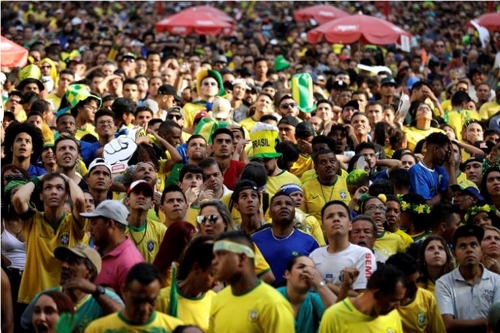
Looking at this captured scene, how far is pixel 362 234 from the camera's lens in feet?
32.3

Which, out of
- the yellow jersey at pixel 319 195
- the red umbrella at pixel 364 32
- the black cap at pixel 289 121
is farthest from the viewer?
the red umbrella at pixel 364 32

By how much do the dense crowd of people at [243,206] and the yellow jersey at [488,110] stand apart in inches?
1.9

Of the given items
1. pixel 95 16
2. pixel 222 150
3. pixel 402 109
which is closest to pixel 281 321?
pixel 222 150

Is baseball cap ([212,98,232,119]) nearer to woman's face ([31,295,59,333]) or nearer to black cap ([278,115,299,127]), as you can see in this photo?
black cap ([278,115,299,127])

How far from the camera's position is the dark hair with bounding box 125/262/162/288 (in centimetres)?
736

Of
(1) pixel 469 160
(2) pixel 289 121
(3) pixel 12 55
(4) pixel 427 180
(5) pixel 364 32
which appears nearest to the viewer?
(4) pixel 427 180

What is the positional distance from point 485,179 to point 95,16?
78.7 feet

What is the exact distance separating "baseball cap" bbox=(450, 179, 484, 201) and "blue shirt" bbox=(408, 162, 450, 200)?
19 cm

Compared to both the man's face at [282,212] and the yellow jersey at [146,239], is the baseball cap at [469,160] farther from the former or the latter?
the yellow jersey at [146,239]

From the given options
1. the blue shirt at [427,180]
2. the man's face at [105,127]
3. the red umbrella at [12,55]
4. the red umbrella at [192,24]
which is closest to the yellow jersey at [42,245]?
the man's face at [105,127]

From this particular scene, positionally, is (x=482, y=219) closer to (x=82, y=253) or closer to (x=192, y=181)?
(x=192, y=181)

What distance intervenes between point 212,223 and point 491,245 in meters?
2.21

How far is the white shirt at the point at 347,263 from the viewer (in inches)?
363

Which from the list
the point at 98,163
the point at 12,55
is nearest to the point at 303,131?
the point at 98,163
